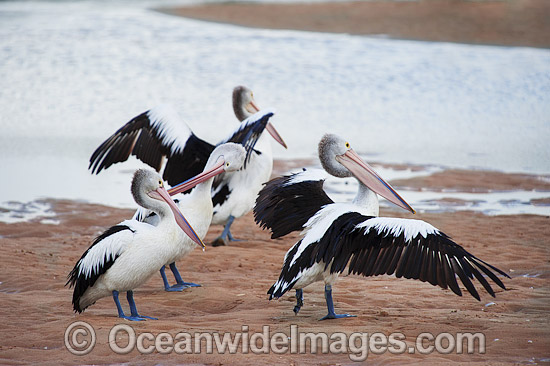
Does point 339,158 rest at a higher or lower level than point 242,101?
lower

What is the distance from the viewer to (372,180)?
16.1ft

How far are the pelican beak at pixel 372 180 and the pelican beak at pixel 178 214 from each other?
1105mm

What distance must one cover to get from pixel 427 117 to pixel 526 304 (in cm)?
904

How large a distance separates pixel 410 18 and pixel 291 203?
→ 22.1 meters

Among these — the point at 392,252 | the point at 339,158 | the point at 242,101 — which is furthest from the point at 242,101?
the point at 392,252

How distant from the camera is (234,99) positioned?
26.2 ft

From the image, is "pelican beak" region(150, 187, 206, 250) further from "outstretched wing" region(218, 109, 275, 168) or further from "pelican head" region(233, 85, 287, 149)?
"pelican head" region(233, 85, 287, 149)

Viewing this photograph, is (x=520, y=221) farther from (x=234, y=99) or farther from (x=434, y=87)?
(x=434, y=87)

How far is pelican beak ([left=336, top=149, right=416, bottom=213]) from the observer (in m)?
4.87

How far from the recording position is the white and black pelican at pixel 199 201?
5.20 metres

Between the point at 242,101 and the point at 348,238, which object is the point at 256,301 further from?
the point at 242,101

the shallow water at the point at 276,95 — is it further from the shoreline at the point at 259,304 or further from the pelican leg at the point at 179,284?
the pelican leg at the point at 179,284

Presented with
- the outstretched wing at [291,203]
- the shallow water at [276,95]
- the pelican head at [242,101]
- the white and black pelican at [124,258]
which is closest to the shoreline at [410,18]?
the shallow water at [276,95]

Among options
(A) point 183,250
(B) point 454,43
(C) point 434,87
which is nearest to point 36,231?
(A) point 183,250
